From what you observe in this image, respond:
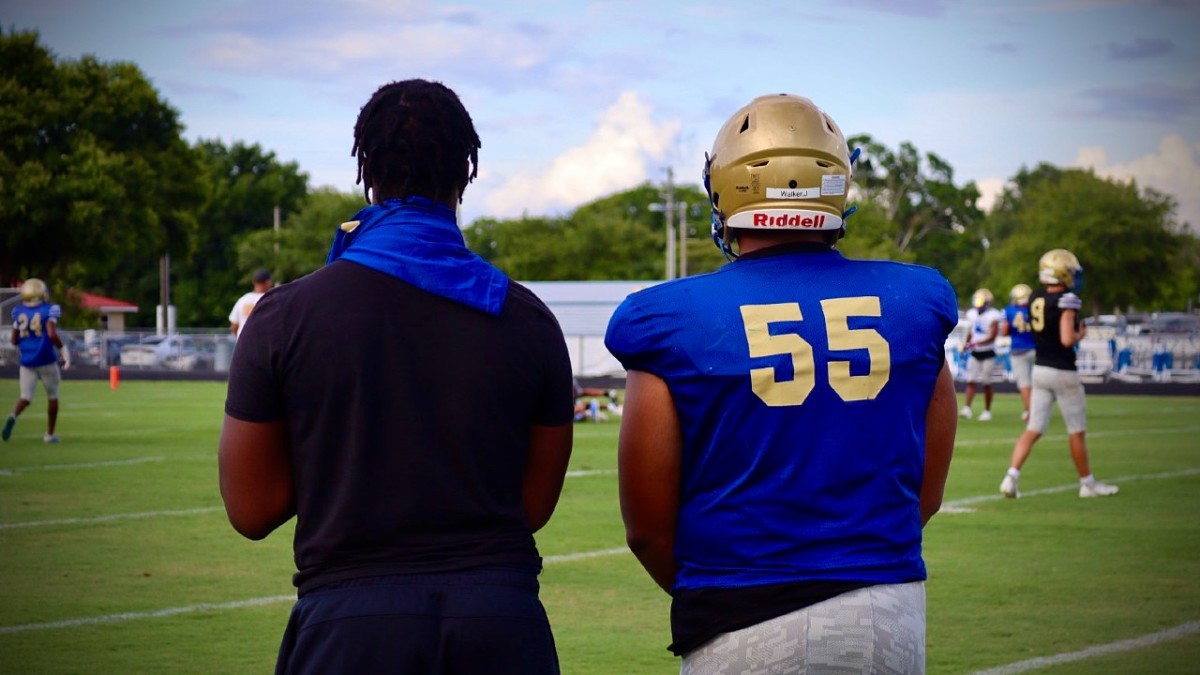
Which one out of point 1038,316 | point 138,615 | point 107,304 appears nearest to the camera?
point 138,615

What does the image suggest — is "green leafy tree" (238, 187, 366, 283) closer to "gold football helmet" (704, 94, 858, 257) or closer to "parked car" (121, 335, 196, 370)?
"parked car" (121, 335, 196, 370)

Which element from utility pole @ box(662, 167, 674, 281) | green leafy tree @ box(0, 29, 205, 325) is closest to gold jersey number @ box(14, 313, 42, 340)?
green leafy tree @ box(0, 29, 205, 325)

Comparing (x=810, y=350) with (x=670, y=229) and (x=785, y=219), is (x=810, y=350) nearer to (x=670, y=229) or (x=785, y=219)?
(x=785, y=219)

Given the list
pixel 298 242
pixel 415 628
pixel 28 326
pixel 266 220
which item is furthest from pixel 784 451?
pixel 266 220

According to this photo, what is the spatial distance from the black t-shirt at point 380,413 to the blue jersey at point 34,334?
604 inches

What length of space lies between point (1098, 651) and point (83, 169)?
173 ft

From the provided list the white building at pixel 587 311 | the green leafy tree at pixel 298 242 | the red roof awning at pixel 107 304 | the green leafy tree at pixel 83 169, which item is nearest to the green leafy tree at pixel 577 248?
the green leafy tree at pixel 298 242

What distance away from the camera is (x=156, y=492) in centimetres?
1263

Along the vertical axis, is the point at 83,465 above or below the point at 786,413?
below

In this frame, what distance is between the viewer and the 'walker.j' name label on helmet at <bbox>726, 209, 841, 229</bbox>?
297cm

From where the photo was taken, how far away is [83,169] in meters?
53.6

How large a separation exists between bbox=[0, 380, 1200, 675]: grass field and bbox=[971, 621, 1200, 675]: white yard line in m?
0.02

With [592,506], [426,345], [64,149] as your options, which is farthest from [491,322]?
[64,149]

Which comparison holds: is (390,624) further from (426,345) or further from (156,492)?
(156,492)
